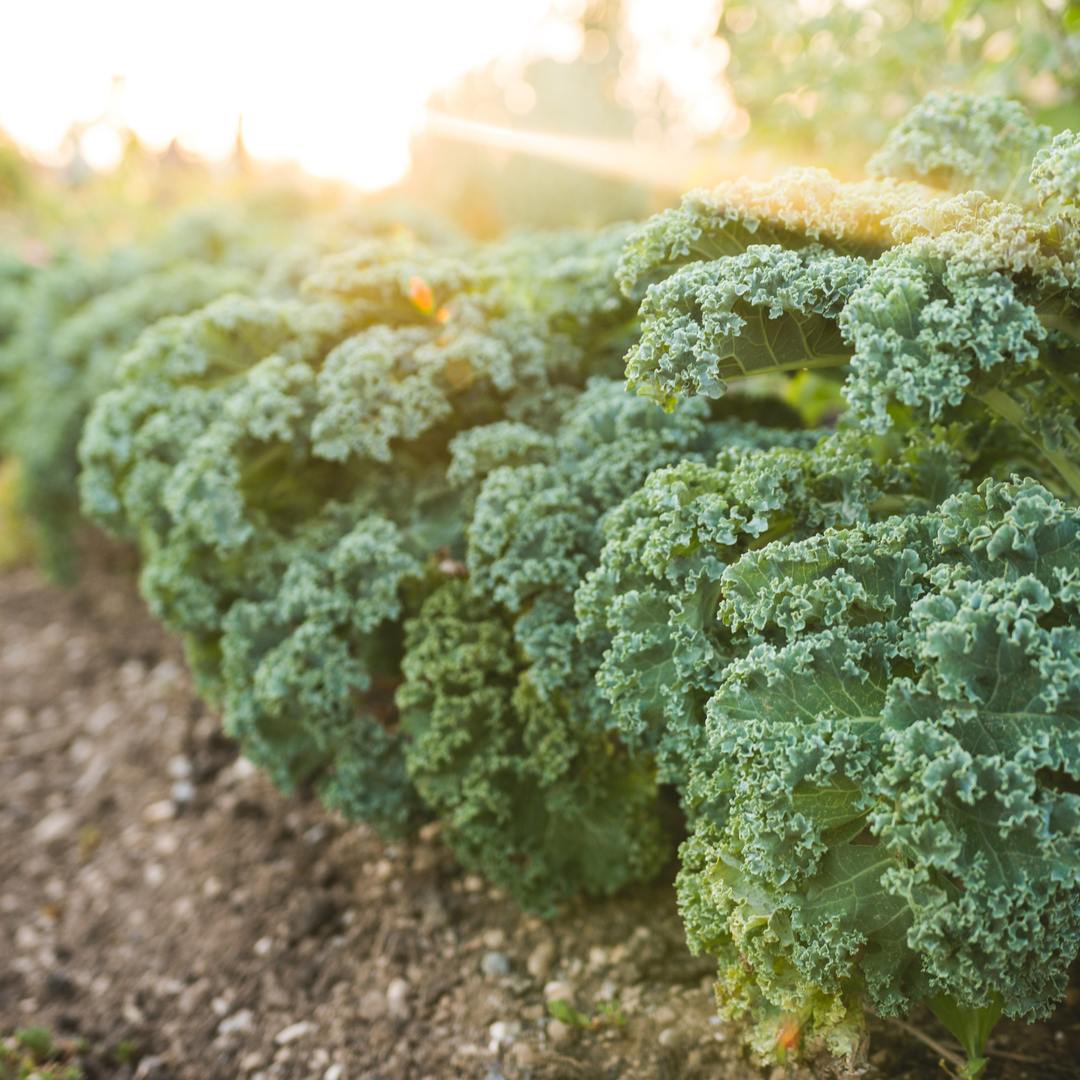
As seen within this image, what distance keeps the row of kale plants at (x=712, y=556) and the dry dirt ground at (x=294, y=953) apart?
0.93 feet

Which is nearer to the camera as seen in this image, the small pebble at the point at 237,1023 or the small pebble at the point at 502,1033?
the small pebble at the point at 502,1033

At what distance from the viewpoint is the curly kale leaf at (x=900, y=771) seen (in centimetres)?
156

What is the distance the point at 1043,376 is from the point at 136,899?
13.9 feet

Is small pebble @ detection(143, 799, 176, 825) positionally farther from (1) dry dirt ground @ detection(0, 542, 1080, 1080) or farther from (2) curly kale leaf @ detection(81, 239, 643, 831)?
(2) curly kale leaf @ detection(81, 239, 643, 831)

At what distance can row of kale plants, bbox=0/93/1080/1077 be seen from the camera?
5.46 feet

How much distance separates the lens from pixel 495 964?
109 inches

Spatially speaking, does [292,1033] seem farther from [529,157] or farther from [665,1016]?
[529,157]

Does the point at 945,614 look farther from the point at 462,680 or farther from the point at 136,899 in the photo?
the point at 136,899

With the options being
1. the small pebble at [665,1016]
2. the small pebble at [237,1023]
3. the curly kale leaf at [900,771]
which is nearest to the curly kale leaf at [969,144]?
the curly kale leaf at [900,771]

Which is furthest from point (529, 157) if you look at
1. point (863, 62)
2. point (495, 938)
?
point (495, 938)

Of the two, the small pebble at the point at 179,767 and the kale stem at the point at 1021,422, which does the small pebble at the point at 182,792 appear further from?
the kale stem at the point at 1021,422

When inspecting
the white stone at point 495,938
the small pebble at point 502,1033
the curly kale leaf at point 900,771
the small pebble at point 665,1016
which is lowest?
the white stone at point 495,938

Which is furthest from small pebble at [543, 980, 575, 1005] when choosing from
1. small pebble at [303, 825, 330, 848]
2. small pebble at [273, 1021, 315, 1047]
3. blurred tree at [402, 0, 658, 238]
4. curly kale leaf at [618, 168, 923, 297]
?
blurred tree at [402, 0, 658, 238]

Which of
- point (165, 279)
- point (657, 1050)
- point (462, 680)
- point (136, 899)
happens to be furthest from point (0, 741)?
point (657, 1050)
